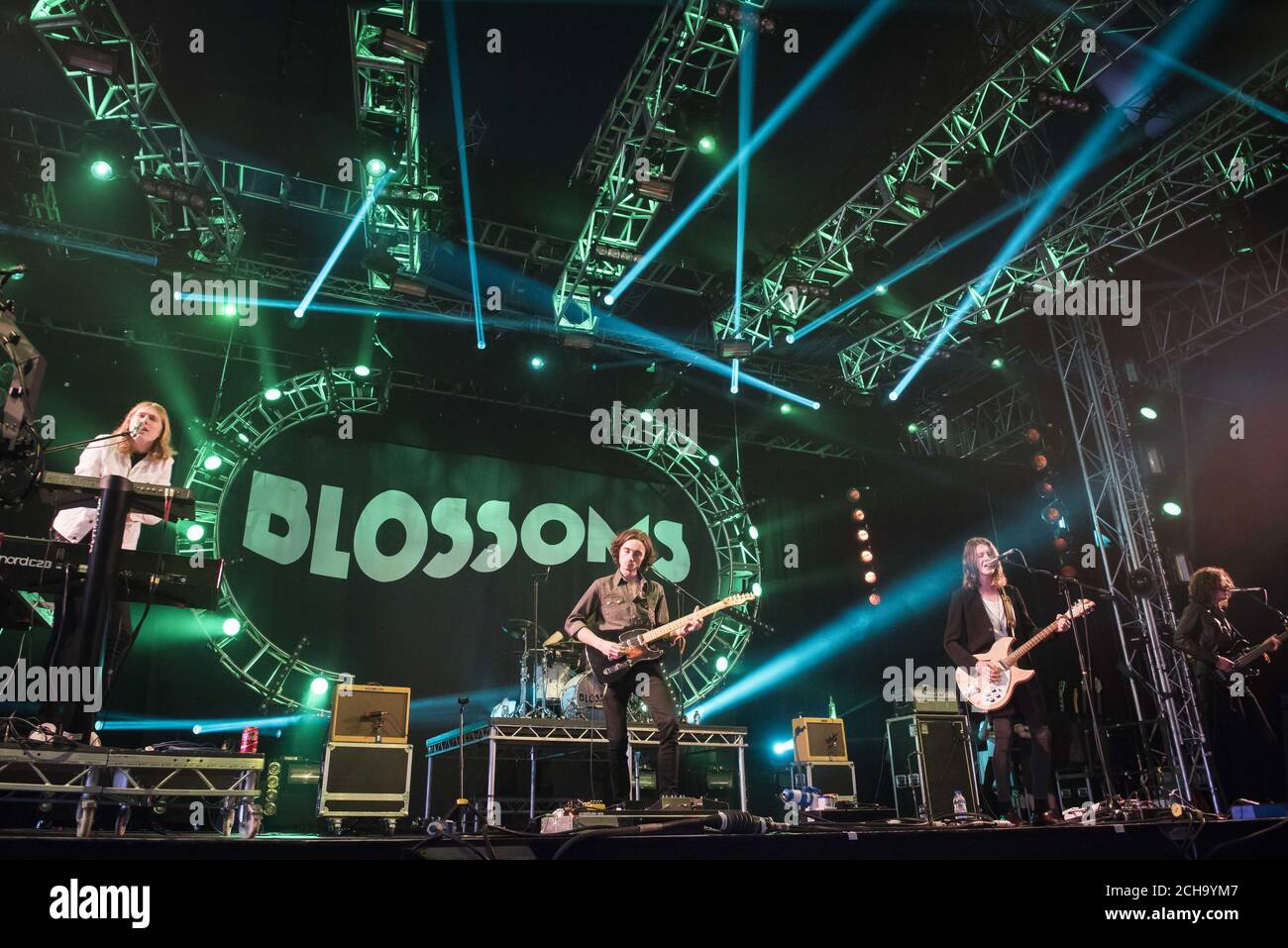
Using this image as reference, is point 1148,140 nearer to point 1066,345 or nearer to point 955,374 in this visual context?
point 1066,345

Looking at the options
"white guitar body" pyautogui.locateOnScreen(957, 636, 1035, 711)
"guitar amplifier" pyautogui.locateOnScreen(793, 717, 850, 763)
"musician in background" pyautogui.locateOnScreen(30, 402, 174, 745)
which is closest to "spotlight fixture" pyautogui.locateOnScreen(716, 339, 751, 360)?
"guitar amplifier" pyautogui.locateOnScreen(793, 717, 850, 763)

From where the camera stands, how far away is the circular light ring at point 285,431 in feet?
29.7

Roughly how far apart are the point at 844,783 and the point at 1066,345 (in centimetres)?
602

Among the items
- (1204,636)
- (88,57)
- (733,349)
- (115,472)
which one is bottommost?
(1204,636)

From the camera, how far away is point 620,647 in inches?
220

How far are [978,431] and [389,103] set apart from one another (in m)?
9.68

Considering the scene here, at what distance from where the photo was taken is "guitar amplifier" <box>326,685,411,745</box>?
7465 millimetres

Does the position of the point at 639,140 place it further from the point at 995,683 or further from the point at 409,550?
the point at 995,683

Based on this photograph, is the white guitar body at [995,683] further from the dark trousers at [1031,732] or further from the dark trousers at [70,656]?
the dark trousers at [70,656]

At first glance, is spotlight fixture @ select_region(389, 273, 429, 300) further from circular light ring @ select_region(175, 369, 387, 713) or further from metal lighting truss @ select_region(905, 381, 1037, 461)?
metal lighting truss @ select_region(905, 381, 1037, 461)

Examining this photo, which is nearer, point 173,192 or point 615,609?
point 615,609

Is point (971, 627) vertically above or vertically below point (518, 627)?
below

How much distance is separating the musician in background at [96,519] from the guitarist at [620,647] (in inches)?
102

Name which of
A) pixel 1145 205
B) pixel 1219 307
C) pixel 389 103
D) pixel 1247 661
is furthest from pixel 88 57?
pixel 1219 307
